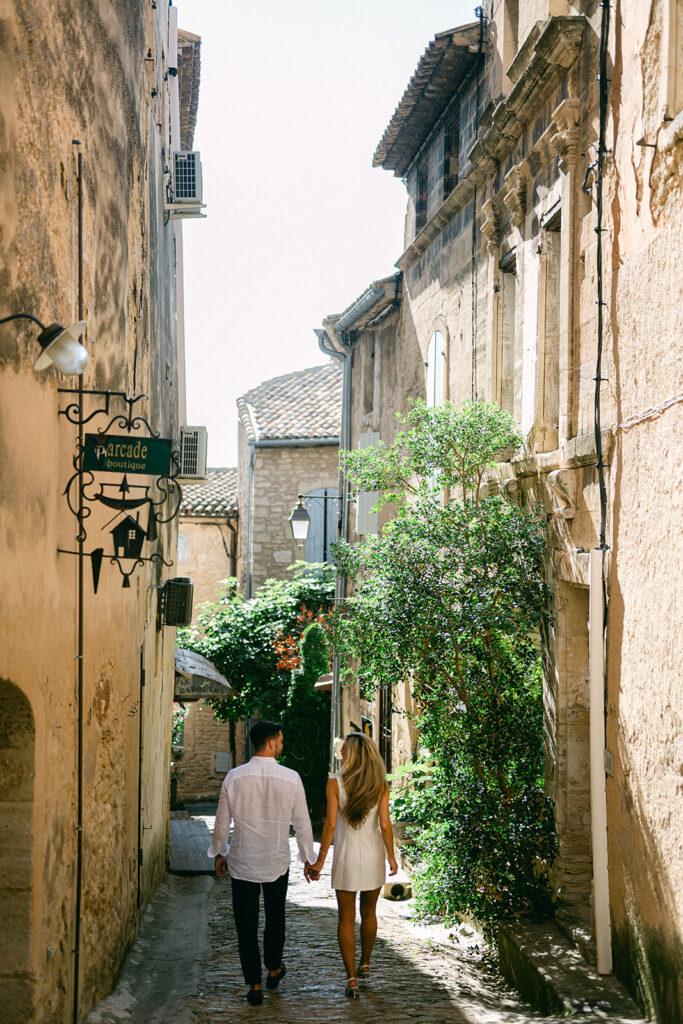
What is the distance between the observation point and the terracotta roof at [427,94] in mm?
11180

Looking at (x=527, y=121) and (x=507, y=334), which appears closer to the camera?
(x=527, y=121)

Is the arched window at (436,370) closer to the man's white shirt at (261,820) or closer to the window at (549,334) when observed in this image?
the window at (549,334)

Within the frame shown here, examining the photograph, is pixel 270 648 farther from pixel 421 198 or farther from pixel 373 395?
pixel 421 198

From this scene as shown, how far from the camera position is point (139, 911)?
830cm

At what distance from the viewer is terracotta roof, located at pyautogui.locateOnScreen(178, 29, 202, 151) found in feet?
48.4

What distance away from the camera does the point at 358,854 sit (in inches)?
236

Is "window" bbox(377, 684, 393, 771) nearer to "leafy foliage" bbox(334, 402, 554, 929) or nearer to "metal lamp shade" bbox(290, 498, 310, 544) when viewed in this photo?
"metal lamp shade" bbox(290, 498, 310, 544)

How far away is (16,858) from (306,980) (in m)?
2.59

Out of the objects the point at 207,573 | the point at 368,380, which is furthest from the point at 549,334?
the point at 207,573

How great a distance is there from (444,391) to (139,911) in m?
6.46

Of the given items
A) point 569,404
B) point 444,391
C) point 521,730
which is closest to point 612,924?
point 521,730

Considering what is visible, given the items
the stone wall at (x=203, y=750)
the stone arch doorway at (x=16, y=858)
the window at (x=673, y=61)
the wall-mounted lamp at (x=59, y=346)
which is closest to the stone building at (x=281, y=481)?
the stone wall at (x=203, y=750)

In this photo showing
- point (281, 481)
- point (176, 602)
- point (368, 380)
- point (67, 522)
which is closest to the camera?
point (67, 522)

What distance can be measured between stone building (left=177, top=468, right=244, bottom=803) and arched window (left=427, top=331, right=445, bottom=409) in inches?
487
